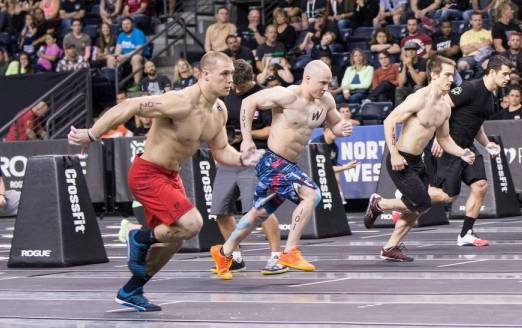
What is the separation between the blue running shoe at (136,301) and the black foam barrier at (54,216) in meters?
3.86

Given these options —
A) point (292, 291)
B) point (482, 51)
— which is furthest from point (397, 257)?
point (482, 51)

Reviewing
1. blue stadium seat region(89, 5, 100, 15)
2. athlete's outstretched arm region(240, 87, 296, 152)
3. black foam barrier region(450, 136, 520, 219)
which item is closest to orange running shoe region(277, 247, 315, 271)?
athlete's outstretched arm region(240, 87, 296, 152)

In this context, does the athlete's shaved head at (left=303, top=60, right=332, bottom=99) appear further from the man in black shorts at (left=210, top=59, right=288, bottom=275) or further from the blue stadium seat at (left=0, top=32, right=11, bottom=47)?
the blue stadium seat at (left=0, top=32, right=11, bottom=47)

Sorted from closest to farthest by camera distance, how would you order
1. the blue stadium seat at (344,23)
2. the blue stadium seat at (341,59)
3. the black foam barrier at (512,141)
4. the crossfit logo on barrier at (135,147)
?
1. the black foam barrier at (512,141)
2. the crossfit logo on barrier at (135,147)
3. the blue stadium seat at (341,59)
4. the blue stadium seat at (344,23)

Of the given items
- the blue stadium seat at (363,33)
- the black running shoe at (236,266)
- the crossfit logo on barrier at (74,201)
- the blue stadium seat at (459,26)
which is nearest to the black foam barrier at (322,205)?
the crossfit logo on barrier at (74,201)

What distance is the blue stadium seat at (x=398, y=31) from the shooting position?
24422 millimetres

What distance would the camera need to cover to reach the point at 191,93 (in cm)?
1014

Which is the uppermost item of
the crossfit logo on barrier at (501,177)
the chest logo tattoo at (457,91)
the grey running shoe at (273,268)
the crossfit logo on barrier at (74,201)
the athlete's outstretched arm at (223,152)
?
the athlete's outstretched arm at (223,152)

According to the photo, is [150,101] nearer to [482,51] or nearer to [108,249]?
[108,249]

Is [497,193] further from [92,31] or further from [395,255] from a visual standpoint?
[92,31]

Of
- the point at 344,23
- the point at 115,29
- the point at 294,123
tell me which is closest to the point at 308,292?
the point at 294,123

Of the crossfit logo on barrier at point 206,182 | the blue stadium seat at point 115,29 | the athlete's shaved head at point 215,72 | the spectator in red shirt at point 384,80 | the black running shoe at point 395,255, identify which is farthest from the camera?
the blue stadium seat at point 115,29

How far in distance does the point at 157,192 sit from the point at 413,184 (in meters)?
3.98

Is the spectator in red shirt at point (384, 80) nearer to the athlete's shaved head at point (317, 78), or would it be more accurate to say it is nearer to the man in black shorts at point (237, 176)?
the man in black shorts at point (237, 176)
